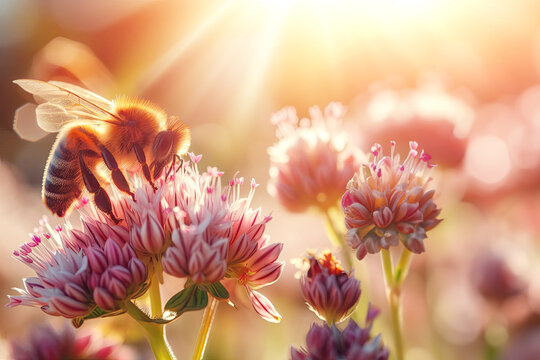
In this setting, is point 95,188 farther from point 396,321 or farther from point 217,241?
point 396,321

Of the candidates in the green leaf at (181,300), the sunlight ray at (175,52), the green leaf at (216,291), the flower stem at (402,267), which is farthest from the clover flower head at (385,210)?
the sunlight ray at (175,52)

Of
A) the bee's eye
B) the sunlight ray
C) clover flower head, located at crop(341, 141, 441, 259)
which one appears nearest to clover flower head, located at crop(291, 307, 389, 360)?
clover flower head, located at crop(341, 141, 441, 259)

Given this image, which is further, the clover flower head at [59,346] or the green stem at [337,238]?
the clover flower head at [59,346]

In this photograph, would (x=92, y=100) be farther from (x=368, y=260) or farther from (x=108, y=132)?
(x=368, y=260)

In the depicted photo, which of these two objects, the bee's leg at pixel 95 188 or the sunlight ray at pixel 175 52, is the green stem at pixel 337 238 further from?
the sunlight ray at pixel 175 52

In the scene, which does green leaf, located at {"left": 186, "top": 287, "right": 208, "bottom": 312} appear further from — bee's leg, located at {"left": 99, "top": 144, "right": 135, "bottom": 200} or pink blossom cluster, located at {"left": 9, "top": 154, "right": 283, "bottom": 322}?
bee's leg, located at {"left": 99, "top": 144, "right": 135, "bottom": 200}

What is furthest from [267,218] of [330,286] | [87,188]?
[87,188]
